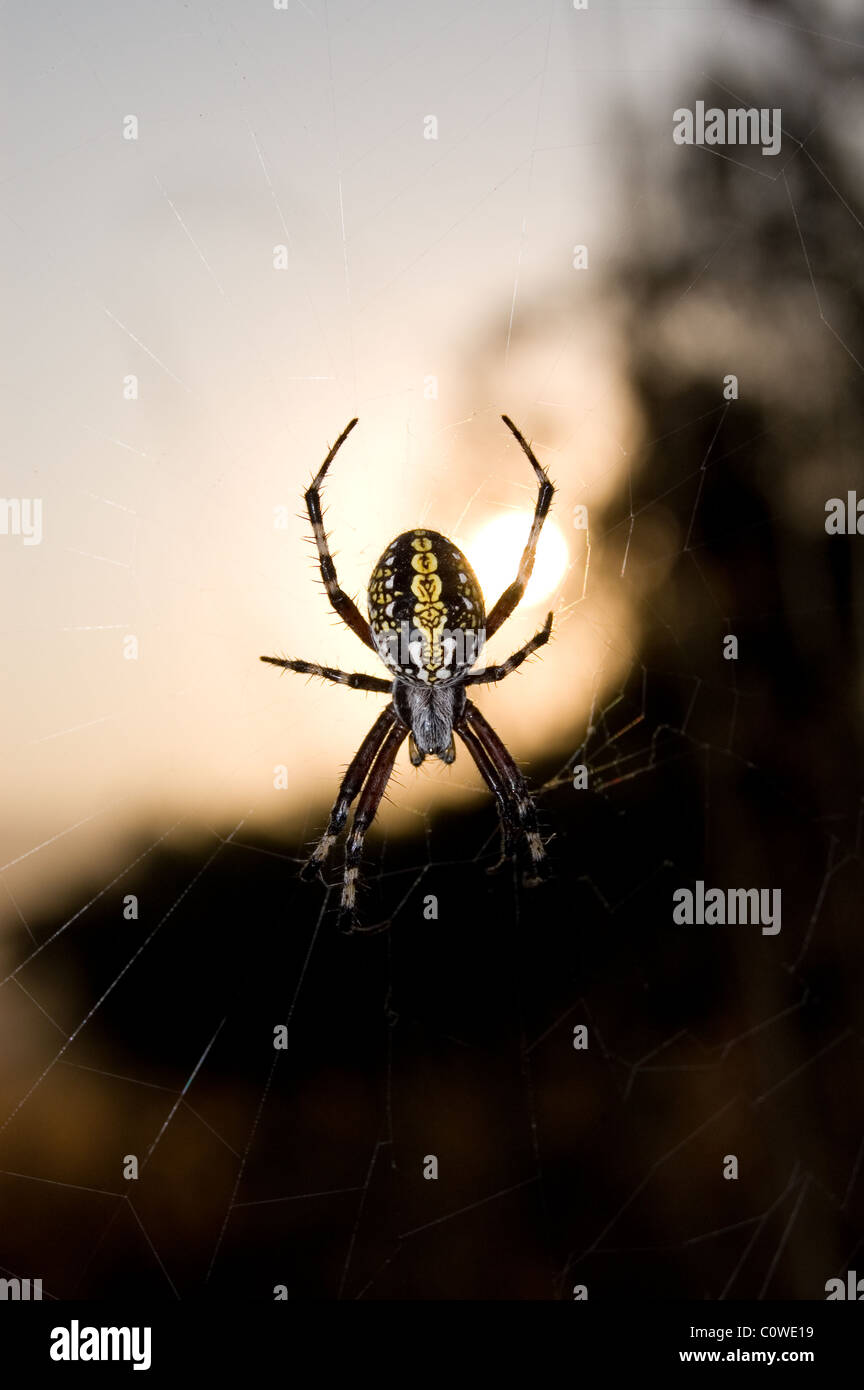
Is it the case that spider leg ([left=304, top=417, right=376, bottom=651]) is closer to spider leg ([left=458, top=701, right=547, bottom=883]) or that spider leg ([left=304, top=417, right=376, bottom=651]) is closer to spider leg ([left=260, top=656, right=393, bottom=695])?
spider leg ([left=260, top=656, right=393, bottom=695])

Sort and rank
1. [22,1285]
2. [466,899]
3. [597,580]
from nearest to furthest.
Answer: [22,1285] < [597,580] < [466,899]

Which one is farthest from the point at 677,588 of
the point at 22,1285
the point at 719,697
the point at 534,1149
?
the point at 22,1285

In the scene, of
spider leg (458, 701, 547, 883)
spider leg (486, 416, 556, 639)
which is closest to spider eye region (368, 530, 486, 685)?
spider leg (486, 416, 556, 639)

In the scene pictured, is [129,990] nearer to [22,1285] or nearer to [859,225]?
[22,1285]

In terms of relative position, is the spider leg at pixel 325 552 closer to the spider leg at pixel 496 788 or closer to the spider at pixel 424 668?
the spider at pixel 424 668

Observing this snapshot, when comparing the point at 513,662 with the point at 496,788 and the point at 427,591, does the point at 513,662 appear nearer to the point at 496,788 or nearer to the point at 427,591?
the point at 427,591
